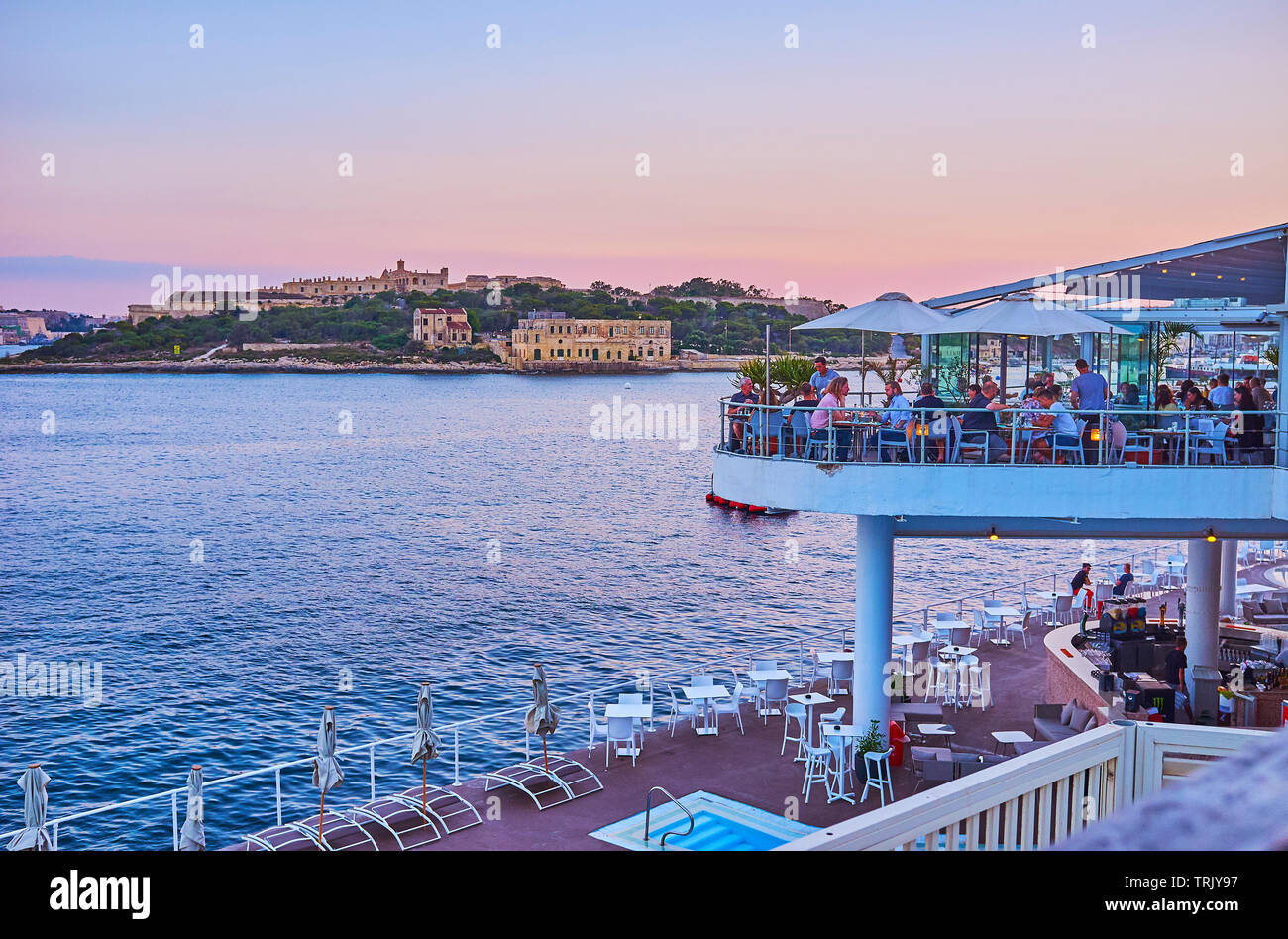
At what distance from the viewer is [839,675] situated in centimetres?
1947

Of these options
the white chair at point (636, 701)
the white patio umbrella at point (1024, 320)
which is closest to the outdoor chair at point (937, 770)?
the white chair at point (636, 701)

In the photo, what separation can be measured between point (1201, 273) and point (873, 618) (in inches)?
275

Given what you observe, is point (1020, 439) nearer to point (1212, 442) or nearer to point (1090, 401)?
point (1090, 401)

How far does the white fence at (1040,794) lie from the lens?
194 inches

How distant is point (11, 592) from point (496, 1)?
198 ft

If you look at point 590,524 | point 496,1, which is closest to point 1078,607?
point 590,524

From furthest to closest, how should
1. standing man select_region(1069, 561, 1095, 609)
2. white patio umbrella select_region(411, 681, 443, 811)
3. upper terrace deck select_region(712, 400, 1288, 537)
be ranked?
standing man select_region(1069, 561, 1095, 609) < white patio umbrella select_region(411, 681, 443, 811) < upper terrace deck select_region(712, 400, 1288, 537)

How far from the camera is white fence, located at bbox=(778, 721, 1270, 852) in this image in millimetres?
4922

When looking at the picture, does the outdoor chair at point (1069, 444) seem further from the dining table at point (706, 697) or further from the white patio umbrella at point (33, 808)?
the white patio umbrella at point (33, 808)

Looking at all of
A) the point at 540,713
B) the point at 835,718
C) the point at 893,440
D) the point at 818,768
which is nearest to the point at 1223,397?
the point at 893,440

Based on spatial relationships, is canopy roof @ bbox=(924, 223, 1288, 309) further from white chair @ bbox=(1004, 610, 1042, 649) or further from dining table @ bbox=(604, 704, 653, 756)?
white chair @ bbox=(1004, 610, 1042, 649)

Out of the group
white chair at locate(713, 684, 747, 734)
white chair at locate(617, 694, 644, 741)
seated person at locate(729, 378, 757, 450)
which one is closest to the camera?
seated person at locate(729, 378, 757, 450)

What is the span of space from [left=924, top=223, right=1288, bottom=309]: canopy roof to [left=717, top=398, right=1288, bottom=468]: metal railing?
1.94 meters

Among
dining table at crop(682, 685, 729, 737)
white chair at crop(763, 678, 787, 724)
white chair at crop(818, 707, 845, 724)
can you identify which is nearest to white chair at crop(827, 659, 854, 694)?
white chair at crop(763, 678, 787, 724)
